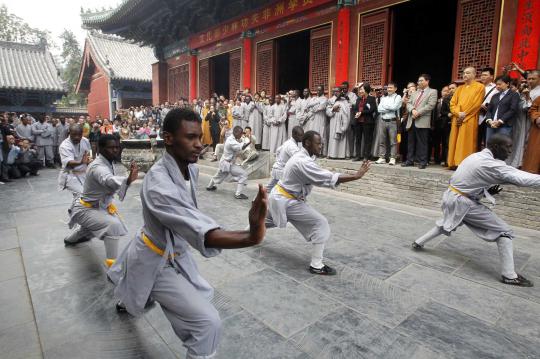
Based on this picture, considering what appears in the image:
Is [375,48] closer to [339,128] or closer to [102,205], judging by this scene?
[339,128]

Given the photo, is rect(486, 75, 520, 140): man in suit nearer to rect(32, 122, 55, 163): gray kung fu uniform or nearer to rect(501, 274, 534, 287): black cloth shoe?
rect(501, 274, 534, 287): black cloth shoe

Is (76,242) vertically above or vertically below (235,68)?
below

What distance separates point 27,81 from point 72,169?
64.8 feet

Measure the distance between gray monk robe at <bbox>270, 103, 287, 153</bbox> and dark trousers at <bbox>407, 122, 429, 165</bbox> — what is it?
4021mm

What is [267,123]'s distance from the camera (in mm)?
10945

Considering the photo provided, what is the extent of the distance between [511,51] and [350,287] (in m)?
6.03

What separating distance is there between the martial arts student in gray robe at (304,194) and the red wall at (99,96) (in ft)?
75.9

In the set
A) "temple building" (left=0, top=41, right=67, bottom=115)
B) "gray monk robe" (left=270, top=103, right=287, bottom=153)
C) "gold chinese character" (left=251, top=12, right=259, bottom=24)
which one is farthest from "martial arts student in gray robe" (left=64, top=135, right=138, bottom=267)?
"temple building" (left=0, top=41, right=67, bottom=115)

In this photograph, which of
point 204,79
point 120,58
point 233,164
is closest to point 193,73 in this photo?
point 204,79

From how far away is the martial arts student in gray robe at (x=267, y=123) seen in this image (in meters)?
10.8

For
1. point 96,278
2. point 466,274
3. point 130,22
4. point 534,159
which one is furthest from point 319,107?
point 130,22

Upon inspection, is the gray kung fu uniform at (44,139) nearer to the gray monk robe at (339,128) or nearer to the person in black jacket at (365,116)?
the gray monk robe at (339,128)

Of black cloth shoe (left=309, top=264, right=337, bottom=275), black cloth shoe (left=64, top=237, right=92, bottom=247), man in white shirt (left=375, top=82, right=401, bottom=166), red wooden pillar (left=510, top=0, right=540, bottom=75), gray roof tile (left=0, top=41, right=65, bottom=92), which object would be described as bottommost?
black cloth shoe (left=64, top=237, right=92, bottom=247)

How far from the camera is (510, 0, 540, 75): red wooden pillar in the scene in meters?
6.14
